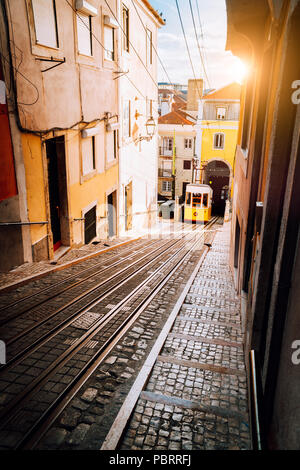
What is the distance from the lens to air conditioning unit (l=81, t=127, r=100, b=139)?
37.1ft

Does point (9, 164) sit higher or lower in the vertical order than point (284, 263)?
higher

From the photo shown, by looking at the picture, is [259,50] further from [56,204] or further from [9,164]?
[56,204]

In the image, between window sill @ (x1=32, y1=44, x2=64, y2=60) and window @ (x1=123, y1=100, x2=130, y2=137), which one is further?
window @ (x1=123, y1=100, x2=130, y2=137)

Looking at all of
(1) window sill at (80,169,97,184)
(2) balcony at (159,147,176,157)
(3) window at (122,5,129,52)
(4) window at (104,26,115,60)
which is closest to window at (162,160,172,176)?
(2) balcony at (159,147,176,157)

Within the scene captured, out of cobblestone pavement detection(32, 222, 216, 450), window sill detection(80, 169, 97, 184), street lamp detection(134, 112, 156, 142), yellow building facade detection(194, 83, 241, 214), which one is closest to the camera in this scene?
cobblestone pavement detection(32, 222, 216, 450)

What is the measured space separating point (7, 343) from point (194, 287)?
475 cm

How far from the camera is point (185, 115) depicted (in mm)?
38312

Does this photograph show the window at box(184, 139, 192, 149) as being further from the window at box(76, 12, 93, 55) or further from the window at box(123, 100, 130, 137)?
the window at box(76, 12, 93, 55)

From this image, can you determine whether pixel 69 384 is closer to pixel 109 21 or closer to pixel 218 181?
pixel 109 21

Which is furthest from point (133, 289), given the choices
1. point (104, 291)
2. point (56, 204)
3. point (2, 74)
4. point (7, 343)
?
point (2, 74)

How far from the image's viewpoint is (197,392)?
416cm

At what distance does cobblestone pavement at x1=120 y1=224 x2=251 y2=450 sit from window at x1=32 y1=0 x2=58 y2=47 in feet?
25.8

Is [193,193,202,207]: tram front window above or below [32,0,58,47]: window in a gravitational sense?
below

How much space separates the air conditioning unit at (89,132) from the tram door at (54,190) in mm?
1342
